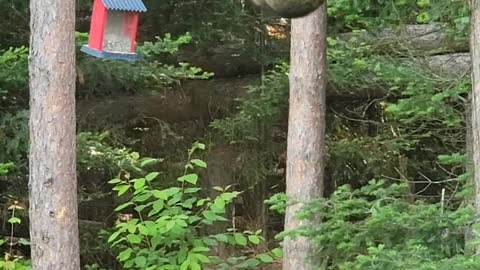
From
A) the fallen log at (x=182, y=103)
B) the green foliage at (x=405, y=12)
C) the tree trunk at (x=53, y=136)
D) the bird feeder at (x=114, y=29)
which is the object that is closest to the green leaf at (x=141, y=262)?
the tree trunk at (x=53, y=136)

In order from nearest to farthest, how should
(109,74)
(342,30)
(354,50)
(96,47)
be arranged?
(96,47)
(354,50)
(109,74)
(342,30)

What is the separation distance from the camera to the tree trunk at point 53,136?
5.96 meters

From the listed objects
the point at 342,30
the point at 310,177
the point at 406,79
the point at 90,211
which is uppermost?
the point at 342,30

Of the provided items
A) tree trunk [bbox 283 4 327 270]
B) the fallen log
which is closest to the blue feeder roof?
tree trunk [bbox 283 4 327 270]

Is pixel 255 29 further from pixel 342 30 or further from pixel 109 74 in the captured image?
pixel 109 74

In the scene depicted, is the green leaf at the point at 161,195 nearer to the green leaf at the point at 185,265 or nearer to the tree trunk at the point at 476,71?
the green leaf at the point at 185,265

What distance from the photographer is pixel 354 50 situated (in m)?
7.13

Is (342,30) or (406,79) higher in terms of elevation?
(342,30)

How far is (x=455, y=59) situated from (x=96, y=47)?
3298mm

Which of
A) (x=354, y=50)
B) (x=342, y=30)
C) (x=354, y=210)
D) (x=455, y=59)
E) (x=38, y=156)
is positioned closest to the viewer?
(x=354, y=210)

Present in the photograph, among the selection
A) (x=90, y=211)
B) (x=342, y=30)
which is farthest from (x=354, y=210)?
(x=90, y=211)

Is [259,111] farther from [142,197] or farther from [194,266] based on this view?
[194,266]

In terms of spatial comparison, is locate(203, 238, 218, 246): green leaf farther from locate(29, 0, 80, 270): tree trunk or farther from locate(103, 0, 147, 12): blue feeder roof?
locate(103, 0, 147, 12): blue feeder roof

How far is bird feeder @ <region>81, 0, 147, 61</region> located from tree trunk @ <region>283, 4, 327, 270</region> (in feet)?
8.98
